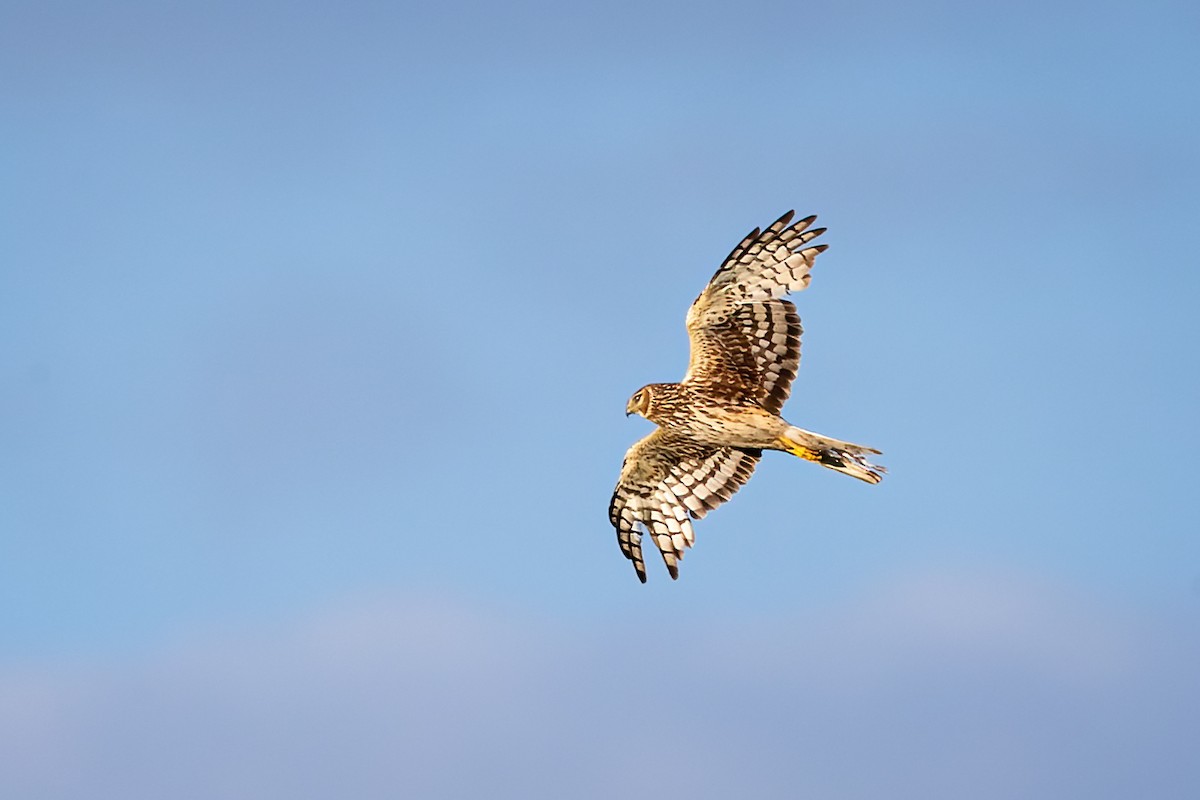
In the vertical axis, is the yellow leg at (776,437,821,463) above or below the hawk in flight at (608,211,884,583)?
below

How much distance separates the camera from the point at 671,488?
82.2ft

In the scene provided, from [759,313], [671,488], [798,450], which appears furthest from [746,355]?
[671,488]

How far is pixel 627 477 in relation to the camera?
25.2 m

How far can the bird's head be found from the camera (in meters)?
23.9

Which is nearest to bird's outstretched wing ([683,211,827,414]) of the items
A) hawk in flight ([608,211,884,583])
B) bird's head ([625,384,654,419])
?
hawk in flight ([608,211,884,583])

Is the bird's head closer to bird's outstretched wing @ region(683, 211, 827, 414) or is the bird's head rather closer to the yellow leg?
bird's outstretched wing @ region(683, 211, 827, 414)

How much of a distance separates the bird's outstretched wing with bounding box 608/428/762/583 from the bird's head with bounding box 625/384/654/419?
738mm

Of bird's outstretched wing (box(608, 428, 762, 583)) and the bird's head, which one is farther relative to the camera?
bird's outstretched wing (box(608, 428, 762, 583))

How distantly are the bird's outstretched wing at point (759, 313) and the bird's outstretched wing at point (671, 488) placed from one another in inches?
59.5

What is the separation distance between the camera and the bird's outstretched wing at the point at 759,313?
23.5m

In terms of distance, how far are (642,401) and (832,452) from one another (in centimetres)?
285

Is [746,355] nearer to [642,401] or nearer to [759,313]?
[759,313]

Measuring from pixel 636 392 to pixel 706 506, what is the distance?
2.17 metres

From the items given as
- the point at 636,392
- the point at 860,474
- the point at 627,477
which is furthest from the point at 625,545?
the point at 860,474
